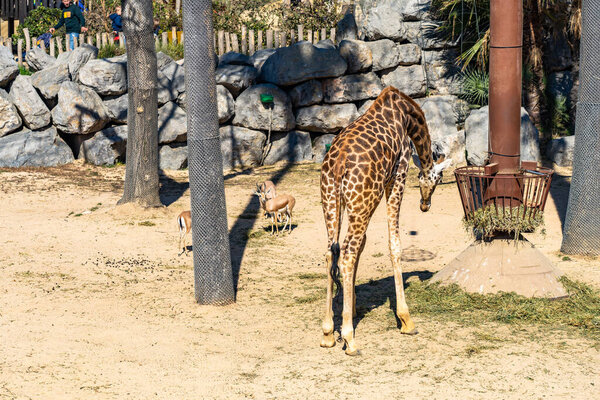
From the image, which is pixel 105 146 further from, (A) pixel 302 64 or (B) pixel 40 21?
(B) pixel 40 21

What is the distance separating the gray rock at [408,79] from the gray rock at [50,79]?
7.23 meters

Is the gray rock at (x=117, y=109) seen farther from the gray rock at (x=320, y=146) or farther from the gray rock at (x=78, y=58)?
the gray rock at (x=320, y=146)

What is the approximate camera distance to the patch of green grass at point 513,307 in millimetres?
7199

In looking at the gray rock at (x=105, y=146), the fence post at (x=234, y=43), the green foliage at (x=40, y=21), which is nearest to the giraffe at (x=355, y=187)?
the gray rock at (x=105, y=146)

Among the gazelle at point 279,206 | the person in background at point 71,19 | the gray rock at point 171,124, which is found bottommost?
the gazelle at point 279,206

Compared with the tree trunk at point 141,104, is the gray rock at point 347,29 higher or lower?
higher

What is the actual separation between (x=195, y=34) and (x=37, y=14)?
1378 cm

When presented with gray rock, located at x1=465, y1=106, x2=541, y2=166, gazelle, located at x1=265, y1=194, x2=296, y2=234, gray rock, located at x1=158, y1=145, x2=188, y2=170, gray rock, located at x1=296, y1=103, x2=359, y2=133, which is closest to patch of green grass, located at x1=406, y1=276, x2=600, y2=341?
gazelle, located at x1=265, y1=194, x2=296, y2=234

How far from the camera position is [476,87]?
16469mm

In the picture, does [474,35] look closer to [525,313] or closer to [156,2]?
[156,2]

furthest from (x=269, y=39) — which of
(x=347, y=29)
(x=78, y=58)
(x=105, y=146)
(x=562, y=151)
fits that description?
(x=562, y=151)

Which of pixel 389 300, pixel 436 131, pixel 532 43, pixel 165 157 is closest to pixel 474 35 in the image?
pixel 532 43

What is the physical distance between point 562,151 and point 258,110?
654 cm

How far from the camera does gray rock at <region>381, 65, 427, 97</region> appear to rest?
1734 cm
